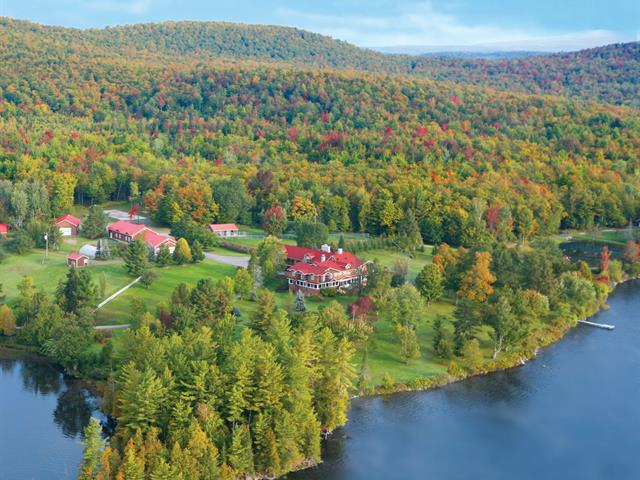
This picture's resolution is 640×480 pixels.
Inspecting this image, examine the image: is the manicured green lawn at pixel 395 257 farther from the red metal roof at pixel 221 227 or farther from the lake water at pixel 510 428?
the lake water at pixel 510 428

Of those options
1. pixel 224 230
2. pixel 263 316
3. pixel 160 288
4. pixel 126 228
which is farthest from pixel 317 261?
pixel 126 228

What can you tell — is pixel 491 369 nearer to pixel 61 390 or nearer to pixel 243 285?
pixel 243 285

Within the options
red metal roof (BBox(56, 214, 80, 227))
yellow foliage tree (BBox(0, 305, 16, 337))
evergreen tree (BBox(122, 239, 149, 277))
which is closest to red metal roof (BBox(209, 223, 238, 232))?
red metal roof (BBox(56, 214, 80, 227))

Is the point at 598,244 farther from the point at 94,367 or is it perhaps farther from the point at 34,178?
the point at 34,178

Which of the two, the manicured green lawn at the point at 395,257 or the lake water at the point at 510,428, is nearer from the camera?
the lake water at the point at 510,428

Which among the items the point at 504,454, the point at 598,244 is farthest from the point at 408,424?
the point at 598,244

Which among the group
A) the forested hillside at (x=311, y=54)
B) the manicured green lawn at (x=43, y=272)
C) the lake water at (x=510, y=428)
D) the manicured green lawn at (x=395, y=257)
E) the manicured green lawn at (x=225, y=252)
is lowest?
the lake water at (x=510, y=428)

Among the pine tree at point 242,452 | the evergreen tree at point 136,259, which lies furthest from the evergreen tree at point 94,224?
the pine tree at point 242,452
